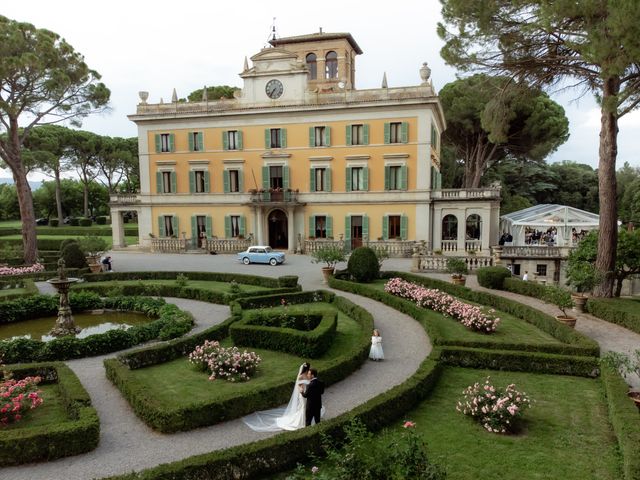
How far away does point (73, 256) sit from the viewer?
24.9m

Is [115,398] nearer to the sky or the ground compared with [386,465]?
nearer to the ground

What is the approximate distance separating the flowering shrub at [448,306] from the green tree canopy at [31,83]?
22.7m

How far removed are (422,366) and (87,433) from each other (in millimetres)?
6814

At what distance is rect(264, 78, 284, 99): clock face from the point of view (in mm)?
33000

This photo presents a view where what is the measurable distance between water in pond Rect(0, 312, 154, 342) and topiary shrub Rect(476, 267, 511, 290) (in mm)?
14041

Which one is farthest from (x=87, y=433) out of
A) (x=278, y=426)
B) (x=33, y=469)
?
(x=278, y=426)

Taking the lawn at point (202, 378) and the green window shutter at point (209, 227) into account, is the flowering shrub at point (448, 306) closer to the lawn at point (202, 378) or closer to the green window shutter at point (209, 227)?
the lawn at point (202, 378)

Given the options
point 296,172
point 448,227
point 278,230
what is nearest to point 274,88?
point 296,172

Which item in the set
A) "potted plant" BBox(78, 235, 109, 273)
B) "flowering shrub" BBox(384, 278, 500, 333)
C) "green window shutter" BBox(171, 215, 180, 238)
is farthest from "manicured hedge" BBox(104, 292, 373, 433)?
"green window shutter" BBox(171, 215, 180, 238)

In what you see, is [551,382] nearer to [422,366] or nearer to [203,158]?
[422,366]

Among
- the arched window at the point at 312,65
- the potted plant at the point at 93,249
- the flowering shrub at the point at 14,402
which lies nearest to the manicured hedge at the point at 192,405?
the flowering shrub at the point at 14,402

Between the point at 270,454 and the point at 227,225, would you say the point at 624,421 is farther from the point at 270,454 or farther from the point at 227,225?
the point at 227,225

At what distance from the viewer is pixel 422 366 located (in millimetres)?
10203

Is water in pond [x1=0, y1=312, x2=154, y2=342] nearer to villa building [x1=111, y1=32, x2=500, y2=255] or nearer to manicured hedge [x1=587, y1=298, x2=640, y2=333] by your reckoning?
manicured hedge [x1=587, y1=298, x2=640, y2=333]
